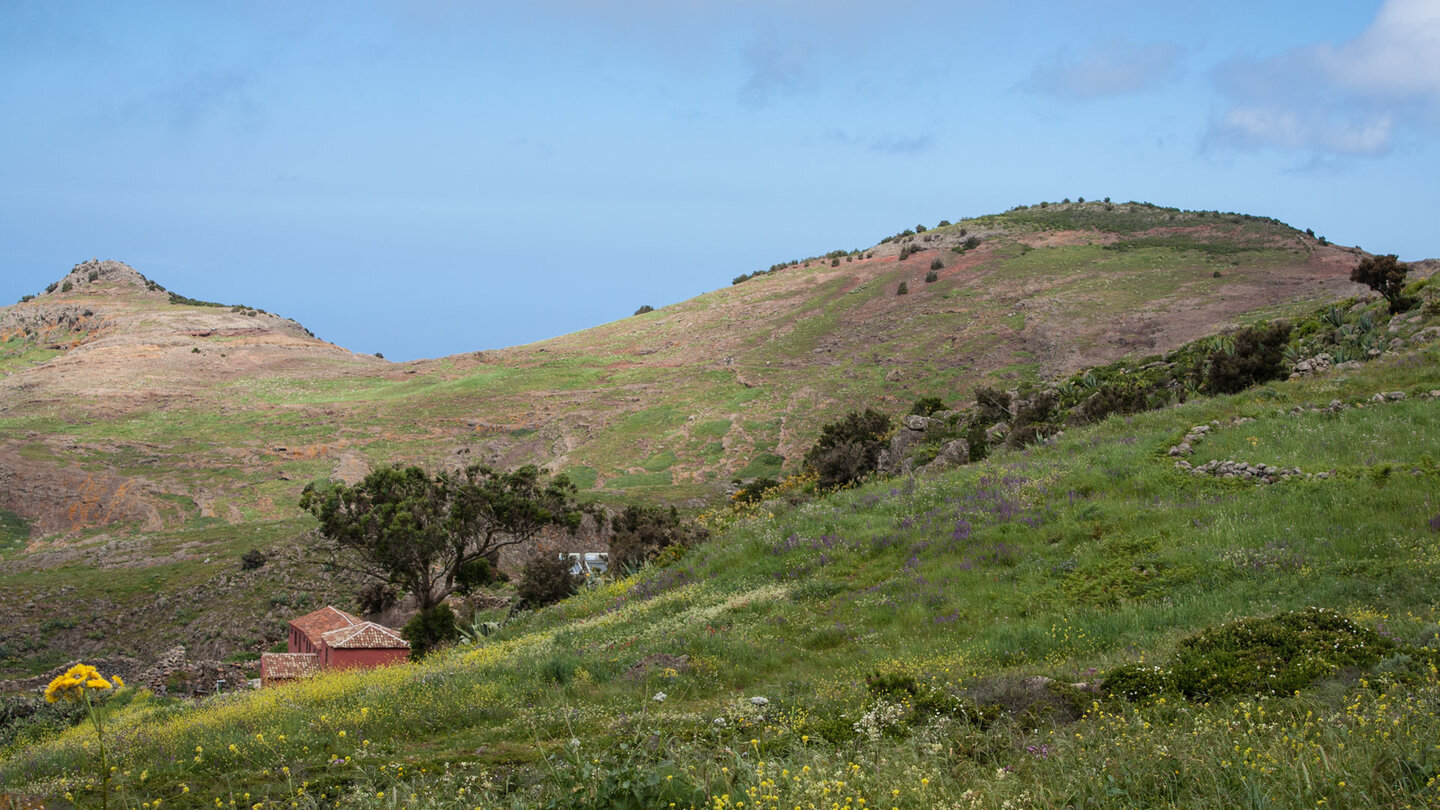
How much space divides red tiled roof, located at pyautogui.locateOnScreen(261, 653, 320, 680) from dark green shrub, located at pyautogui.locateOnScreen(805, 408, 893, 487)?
15.0 metres

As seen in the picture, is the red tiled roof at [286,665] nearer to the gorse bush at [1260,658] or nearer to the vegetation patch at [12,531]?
the gorse bush at [1260,658]

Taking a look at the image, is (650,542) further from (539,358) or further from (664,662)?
(539,358)

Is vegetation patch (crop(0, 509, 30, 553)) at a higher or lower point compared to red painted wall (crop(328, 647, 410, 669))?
higher

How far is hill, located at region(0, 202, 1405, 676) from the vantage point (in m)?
37.3

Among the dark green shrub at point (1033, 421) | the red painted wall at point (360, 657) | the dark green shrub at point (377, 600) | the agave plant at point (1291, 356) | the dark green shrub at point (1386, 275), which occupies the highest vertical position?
the dark green shrub at point (1386, 275)

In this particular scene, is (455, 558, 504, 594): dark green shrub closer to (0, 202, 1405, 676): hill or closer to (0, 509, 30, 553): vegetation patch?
(0, 202, 1405, 676): hill

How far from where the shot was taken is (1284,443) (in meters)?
16.6

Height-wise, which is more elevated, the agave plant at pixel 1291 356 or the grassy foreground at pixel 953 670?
the agave plant at pixel 1291 356

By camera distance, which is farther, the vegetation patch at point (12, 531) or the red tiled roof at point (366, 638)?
the vegetation patch at point (12, 531)

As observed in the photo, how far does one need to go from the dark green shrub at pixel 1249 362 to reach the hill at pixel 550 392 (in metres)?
20.3

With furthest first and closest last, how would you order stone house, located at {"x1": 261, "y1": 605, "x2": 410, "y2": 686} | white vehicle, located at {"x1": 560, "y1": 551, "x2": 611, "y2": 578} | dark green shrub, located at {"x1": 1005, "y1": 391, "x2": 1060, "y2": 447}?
white vehicle, located at {"x1": 560, "y1": 551, "x2": 611, "y2": 578} → dark green shrub, located at {"x1": 1005, "y1": 391, "x2": 1060, "y2": 447} → stone house, located at {"x1": 261, "y1": 605, "x2": 410, "y2": 686}

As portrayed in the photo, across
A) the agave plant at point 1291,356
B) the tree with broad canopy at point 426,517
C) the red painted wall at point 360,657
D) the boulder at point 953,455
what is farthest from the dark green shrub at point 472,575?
the agave plant at point 1291,356

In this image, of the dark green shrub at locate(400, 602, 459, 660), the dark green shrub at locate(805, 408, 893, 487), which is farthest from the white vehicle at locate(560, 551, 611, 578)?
the dark green shrub at locate(805, 408, 893, 487)

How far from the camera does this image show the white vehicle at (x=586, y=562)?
97.1 feet
